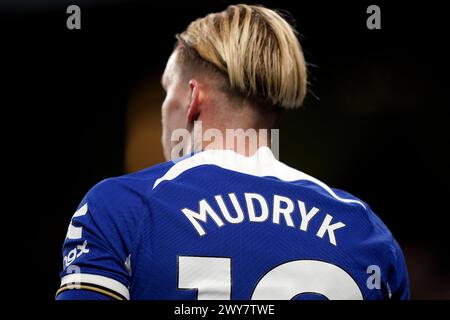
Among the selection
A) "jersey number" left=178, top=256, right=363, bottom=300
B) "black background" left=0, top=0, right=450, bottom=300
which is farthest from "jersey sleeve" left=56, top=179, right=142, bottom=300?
"black background" left=0, top=0, right=450, bottom=300

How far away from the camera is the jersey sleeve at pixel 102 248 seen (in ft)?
3.55

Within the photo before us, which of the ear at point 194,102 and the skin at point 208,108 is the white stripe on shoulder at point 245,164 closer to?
the skin at point 208,108

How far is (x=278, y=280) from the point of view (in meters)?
1.13

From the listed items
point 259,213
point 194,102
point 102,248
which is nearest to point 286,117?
point 194,102

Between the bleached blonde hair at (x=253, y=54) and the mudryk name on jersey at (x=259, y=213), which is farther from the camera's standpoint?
the bleached blonde hair at (x=253, y=54)

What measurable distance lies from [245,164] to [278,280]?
25 cm

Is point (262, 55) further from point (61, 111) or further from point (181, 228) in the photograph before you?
point (61, 111)

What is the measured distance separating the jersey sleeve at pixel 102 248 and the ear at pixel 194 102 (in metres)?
0.30

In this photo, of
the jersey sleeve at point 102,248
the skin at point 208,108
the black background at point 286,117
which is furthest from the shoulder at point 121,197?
the black background at point 286,117

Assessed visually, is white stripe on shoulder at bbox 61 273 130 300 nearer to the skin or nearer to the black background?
the skin

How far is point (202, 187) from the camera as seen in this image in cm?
119

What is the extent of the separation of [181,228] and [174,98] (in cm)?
42

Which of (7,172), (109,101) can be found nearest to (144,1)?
(109,101)

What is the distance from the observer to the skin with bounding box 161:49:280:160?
1344 millimetres
